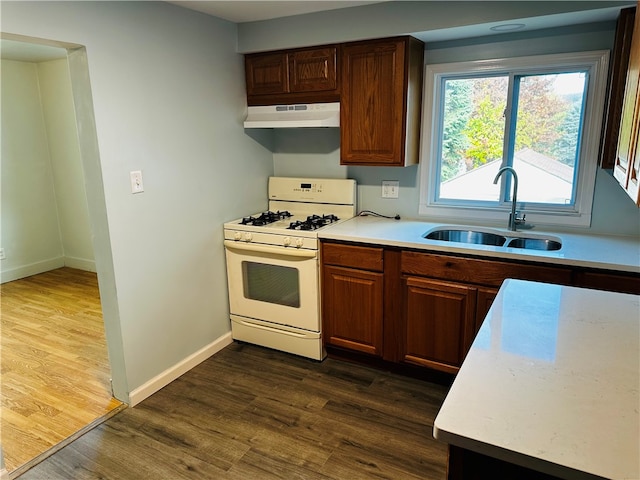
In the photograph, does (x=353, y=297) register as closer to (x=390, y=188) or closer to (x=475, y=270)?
(x=475, y=270)

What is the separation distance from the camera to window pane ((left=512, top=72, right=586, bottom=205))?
2592 mm

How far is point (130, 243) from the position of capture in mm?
2414

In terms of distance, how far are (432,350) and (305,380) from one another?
2.65 feet

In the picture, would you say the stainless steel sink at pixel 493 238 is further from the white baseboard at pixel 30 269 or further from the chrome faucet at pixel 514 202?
the white baseboard at pixel 30 269

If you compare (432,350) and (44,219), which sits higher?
(44,219)

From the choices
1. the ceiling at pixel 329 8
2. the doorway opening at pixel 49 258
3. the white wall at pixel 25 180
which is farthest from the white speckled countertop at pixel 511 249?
the white wall at pixel 25 180

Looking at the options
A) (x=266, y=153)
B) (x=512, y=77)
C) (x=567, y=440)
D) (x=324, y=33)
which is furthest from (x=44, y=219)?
(x=567, y=440)

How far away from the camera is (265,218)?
3.17m

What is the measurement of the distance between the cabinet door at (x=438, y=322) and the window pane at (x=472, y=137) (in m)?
0.82

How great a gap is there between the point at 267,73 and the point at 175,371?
6.86 ft

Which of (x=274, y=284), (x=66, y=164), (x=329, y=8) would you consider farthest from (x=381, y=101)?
(x=66, y=164)

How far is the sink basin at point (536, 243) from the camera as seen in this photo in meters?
2.56

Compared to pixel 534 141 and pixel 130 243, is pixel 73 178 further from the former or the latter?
pixel 534 141

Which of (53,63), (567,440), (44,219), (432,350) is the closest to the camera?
(567,440)
